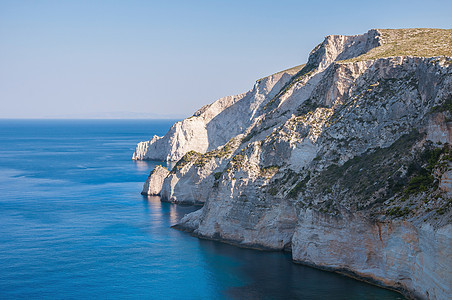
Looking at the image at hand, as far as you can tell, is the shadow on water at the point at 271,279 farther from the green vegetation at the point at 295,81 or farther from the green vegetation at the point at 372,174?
the green vegetation at the point at 295,81

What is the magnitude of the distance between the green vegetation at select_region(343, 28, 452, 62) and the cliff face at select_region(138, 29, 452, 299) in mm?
227

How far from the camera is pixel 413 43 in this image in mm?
55688

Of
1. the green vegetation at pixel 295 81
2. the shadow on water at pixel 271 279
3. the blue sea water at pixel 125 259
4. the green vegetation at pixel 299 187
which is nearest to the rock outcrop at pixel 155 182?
the blue sea water at pixel 125 259

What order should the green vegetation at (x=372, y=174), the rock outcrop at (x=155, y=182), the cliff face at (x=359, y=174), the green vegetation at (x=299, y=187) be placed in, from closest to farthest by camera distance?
the cliff face at (x=359, y=174) → the green vegetation at (x=372, y=174) → the green vegetation at (x=299, y=187) → the rock outcrop at (x=155, y=182)

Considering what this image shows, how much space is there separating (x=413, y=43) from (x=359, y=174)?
64.8ft

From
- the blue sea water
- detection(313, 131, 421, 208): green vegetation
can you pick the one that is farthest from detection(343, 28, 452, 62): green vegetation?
the blue sea water

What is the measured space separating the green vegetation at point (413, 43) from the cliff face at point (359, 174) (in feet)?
0.75

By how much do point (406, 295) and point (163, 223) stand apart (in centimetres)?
3391

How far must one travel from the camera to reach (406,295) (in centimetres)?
3594

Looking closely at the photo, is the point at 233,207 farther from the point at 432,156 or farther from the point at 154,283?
the point at 432,156

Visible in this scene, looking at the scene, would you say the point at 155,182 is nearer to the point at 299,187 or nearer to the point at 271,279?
the point at 299,187

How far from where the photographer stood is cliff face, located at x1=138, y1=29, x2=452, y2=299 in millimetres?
35406

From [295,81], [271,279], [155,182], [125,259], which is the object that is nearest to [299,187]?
[271,279]

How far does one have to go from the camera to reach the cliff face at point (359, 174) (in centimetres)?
3541
